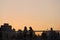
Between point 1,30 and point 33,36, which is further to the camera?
point 1,30

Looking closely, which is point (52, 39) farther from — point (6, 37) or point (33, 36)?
point (6, 37)

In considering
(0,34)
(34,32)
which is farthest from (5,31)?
(34,32)

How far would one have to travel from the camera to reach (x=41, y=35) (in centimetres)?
3350

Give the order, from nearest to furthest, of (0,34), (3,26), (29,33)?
(29,33) < (0,34) < (3,26)

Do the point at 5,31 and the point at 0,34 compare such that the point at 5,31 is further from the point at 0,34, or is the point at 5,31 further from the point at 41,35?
the point at 41,35

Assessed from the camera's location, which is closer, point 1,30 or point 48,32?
point 48,32

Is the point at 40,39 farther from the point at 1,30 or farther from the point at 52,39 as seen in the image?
the point at 1,30

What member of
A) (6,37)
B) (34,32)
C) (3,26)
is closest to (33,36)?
(34,32)

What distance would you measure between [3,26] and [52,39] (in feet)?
23.1

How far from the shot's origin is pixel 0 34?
116 ft

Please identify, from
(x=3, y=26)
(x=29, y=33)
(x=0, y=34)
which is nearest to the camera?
(x=29, y=33)

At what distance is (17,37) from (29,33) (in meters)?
1.61

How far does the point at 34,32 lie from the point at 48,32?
55.4 inches

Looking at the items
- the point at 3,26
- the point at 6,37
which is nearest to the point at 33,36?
the point at 6,37
